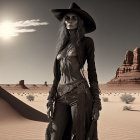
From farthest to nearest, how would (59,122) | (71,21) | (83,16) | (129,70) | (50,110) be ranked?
(129,70)
(83,16)
(71,21)
(50,110)
(59,122)

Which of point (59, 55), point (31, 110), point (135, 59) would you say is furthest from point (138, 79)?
point (59, 55)

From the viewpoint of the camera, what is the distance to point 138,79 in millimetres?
102750

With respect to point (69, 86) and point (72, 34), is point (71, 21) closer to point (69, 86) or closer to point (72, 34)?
point (72, 34)

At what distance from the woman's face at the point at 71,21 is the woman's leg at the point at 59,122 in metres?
0.99

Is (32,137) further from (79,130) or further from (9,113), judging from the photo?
(79,130)

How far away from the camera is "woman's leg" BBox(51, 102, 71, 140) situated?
3.14 metres

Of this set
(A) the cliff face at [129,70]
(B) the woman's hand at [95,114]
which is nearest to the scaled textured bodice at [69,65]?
(B) the woman's hand at [95,114]

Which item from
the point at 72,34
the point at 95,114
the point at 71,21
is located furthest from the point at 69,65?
the point at 95,114

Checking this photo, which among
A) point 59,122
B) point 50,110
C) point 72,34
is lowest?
point 59,122

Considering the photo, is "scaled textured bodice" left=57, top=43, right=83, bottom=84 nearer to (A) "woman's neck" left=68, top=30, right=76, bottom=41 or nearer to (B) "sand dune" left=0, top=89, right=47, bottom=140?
(A) "woman's neck" left=68, top=30, right=76, bottom=41

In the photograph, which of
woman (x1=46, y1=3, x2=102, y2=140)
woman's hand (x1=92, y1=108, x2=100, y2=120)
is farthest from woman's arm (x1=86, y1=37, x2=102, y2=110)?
woman's hand (x1=92, y1=108, x2=100, y2=120)

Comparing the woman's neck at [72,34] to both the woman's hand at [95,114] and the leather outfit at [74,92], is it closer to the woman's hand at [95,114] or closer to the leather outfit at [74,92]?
the leather outfit at [74,92]

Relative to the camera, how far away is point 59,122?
10.3ft

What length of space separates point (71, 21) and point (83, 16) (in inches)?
8.4
